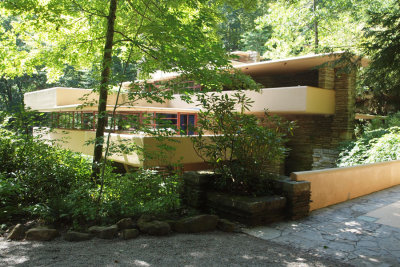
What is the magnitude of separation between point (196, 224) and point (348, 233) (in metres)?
2.33

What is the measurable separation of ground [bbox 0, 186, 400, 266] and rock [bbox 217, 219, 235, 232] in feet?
0.43

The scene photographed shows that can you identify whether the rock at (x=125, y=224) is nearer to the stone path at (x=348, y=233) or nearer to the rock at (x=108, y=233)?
the rock at (x=108, y=233)

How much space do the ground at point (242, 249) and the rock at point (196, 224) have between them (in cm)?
14

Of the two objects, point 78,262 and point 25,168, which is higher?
point 25,168

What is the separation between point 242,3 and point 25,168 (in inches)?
309

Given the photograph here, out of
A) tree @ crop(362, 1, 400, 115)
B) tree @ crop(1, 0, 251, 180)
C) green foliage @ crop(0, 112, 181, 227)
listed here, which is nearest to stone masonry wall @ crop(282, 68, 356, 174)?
tree @ crop(1, 0, 251, 180)

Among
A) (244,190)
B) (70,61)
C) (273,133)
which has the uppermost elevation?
(70,61)

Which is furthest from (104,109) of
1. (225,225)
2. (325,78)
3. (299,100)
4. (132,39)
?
(325,78)

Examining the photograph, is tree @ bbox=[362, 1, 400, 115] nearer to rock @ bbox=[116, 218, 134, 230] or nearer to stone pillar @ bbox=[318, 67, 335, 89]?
rock @ bbox=[116, 218, 134, 230]

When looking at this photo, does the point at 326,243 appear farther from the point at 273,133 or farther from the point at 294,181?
the point at 273,133

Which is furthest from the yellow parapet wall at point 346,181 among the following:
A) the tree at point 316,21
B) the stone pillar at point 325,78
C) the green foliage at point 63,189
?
the tree at point 316,21

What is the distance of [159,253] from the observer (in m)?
3.71

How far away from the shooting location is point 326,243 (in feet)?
14.3

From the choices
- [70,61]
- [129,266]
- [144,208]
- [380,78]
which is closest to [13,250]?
[129,266]
